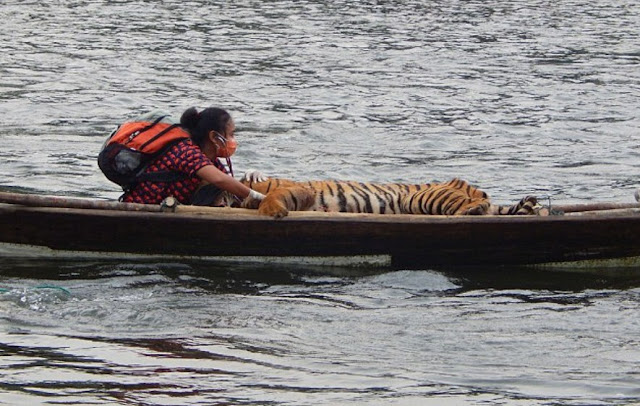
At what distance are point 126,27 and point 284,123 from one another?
996cm

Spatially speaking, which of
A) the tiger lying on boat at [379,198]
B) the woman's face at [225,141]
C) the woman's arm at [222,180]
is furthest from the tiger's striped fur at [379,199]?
the woman's face at [225,141]

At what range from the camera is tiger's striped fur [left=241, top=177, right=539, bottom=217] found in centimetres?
938

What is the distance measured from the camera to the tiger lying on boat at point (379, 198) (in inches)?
370

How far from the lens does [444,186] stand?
9.63 meters

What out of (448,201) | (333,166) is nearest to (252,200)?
(448,201)

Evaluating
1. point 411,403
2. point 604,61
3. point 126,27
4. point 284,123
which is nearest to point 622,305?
point 411,403

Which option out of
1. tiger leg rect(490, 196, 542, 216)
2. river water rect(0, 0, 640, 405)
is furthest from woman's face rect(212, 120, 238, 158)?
tiger leg rect(490, 196, 542, 216)

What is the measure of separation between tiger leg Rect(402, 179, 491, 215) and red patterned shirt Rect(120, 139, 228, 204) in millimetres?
1328

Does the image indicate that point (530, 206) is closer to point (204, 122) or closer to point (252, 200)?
point (252, 200)

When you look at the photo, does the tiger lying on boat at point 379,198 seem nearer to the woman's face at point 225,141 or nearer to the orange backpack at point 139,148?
the woman's face at point 225,141

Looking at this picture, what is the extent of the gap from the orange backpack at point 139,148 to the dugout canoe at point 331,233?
0.24m

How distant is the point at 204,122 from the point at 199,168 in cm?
35

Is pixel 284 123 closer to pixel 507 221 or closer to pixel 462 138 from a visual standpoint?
pixel 462 138

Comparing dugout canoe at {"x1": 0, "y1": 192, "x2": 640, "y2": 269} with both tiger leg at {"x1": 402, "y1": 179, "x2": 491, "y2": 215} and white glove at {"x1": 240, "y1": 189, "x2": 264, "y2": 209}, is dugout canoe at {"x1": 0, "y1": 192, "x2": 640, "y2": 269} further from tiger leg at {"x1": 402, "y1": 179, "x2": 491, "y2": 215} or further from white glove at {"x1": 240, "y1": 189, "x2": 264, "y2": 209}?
tiger leg at {"x1": 402, "y1": 179, "x2": 491, "y2": 215}
